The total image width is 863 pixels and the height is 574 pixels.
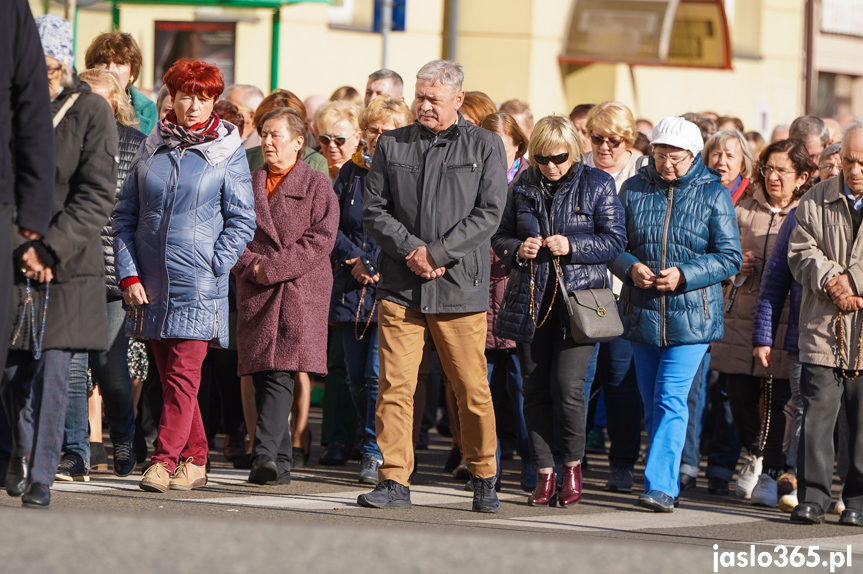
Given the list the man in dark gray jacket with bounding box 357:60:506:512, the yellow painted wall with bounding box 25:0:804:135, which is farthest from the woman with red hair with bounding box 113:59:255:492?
the yellow painted wall with bounding box 25:0:804:135

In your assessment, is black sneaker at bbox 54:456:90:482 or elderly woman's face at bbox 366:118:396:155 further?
elderly woman's face at bbox 366:118:396:155

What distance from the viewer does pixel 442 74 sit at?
717 centimetres

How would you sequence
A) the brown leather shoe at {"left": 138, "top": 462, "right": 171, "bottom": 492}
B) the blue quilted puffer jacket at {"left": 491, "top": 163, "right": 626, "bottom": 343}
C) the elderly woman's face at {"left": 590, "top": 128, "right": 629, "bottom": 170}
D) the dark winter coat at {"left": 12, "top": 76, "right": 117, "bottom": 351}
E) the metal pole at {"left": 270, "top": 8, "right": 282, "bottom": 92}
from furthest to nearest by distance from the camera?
the metal pole at {"left": 270, "top": 8, "right": 282, "bottom": 92}, the elderly woman's face at {"left": 590, "top": 128, "right": 629, "bottom": 170}, the blue quilted puffer jacket at {"left": 491, "top": 163, "right": 626, "bottom": 343}, the brown leather shoe at {"left": 138, "top": 462, "right": 171, "bottom": 492}, the dark winter coat at {"left": 12, "top": 76, "right": 117, "bottom": 351}

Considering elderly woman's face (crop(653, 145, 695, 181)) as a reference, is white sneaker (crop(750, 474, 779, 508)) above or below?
below

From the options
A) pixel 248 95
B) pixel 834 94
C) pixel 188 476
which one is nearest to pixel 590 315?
pixel 188 476

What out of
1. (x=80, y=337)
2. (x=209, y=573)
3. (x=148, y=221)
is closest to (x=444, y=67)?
(x=148, y=221)

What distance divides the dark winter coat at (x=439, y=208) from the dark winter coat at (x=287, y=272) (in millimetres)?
933

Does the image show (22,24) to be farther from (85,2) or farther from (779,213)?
(85,2)

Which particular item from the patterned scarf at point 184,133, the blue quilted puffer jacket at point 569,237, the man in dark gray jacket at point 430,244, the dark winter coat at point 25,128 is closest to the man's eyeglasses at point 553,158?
the blue quilted puffer jacket at point 569,237

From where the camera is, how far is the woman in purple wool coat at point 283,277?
26.2 ft

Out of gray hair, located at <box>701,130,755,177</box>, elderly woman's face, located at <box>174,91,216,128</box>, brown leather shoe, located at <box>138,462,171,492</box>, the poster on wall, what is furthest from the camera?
the poster on wall

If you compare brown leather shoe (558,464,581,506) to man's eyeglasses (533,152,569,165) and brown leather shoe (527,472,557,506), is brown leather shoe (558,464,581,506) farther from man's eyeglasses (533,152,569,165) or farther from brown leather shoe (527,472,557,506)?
man's eyeglasses (533,152,569,165)

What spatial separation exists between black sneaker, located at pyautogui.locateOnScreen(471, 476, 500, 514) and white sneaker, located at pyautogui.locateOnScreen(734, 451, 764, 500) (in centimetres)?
189

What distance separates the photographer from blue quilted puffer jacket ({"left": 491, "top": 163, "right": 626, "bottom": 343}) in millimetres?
7574
